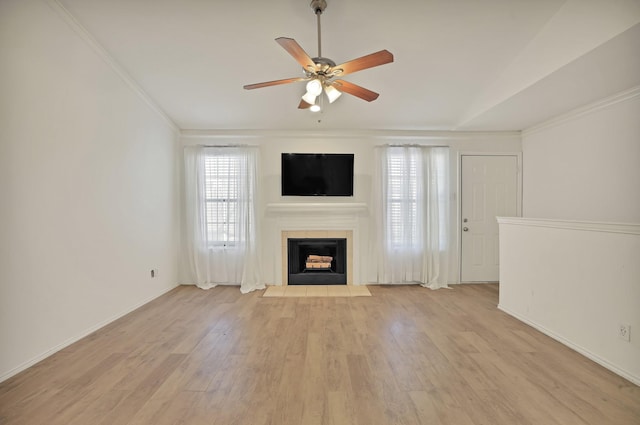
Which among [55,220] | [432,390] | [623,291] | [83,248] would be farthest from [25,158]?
[623,291]

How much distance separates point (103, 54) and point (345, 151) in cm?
321

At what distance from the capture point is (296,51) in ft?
6.41

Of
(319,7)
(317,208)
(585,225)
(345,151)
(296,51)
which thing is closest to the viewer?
(296,51)

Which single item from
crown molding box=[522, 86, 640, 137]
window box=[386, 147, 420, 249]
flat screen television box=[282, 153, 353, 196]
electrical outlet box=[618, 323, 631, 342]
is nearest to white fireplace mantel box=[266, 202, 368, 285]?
flat screen television box=[282, 153, 353, 196]

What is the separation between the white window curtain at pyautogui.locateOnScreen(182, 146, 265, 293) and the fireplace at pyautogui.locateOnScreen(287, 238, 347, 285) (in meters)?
0.56

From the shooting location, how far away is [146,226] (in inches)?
149

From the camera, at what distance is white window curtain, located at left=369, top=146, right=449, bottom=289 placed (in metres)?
4.51

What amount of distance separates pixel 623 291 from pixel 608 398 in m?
0.83

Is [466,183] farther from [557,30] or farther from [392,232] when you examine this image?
[557,30]

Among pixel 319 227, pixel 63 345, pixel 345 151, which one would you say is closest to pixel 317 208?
pixel 319 227

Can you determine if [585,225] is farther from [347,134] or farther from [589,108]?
[347,134]

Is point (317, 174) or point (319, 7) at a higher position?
point (319, 7)

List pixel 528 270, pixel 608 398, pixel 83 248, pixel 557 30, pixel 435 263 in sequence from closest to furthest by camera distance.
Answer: pixel 608 398 → pixel 557 30 → pixel 83 248 → pixel 528 270 → pixel 435 263

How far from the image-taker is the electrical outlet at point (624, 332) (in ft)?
7.06
